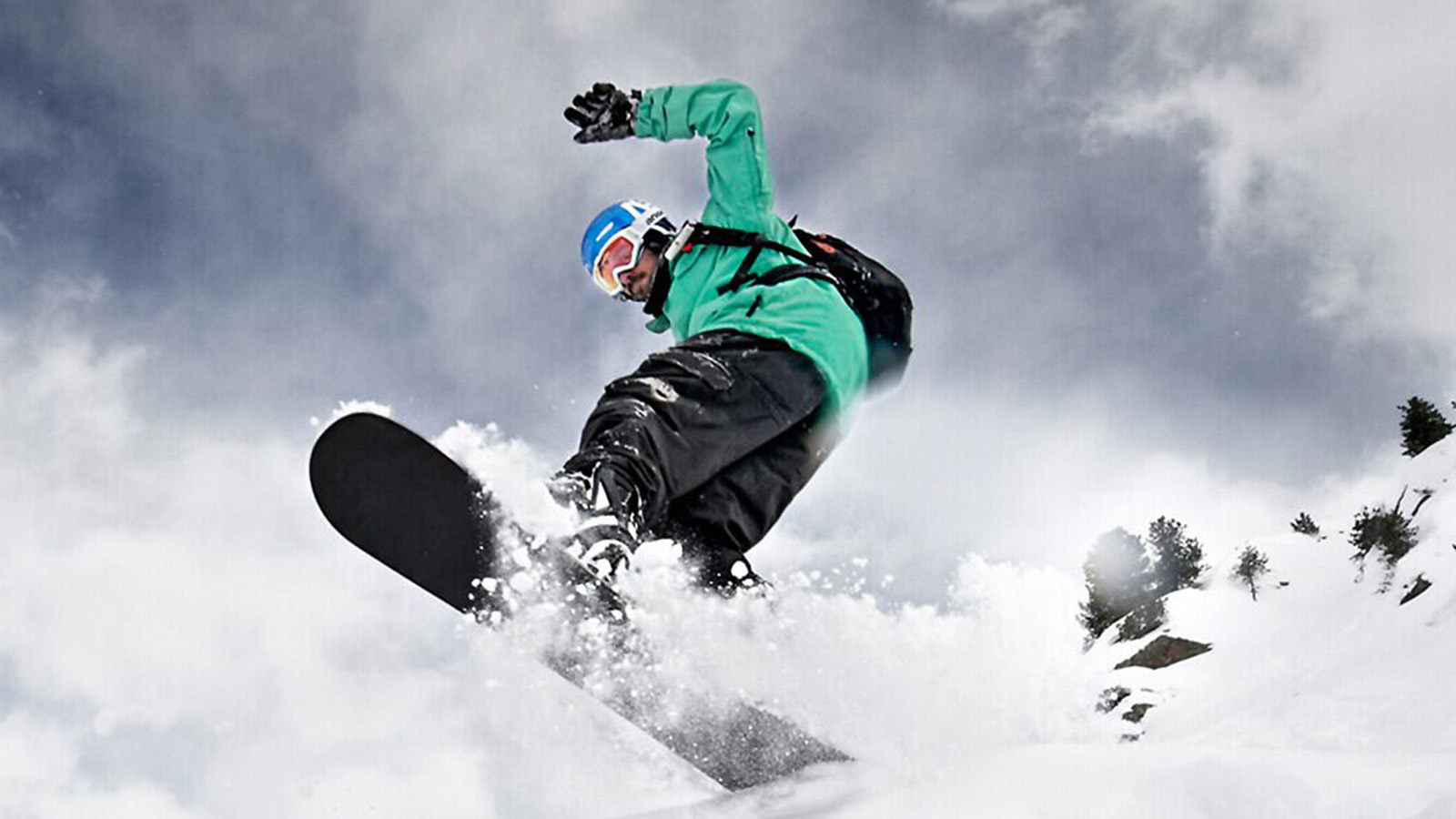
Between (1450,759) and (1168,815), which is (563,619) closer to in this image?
(1168,815)

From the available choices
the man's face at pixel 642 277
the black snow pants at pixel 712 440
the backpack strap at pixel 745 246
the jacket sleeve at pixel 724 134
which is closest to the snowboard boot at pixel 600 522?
the black snow pants at pixel 712 440

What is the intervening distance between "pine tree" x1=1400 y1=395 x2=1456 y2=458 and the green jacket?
2033 cm

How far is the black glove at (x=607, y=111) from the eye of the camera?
3842mm

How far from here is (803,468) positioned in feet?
12.6

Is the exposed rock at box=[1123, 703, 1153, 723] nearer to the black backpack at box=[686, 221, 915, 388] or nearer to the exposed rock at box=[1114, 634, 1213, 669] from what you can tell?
the exposed rock at box=[1114, 634, 1213, 669]

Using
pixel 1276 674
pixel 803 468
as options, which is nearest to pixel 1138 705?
pixel 1276 674

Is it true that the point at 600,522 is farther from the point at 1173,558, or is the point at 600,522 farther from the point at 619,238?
the point at 1173,558

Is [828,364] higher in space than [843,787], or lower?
higher

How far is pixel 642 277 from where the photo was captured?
420 centimetres

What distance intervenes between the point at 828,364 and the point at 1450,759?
2188 millimetres

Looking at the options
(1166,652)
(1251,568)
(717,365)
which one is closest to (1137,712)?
(1166,652)

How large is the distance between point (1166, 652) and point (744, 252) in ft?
48.7

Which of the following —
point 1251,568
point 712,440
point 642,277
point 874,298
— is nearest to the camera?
point 712,440

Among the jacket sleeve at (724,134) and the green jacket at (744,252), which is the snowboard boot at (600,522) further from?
the jacket sleeve at (724,134)
